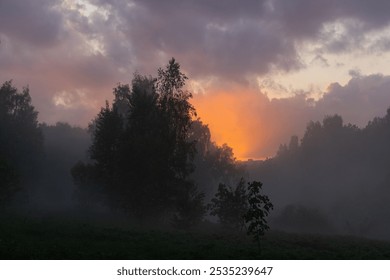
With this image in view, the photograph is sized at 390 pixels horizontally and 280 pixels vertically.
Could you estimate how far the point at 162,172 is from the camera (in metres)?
48.6

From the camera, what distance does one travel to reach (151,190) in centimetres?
4769

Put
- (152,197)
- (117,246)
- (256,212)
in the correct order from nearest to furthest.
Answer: (256,212) → (117,246) → (152,197)

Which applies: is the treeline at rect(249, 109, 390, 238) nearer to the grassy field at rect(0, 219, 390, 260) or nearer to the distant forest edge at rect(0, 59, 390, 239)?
the distant forest edge at rect(0, 59, 390, 239)

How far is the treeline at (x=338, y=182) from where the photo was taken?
94.7 meters

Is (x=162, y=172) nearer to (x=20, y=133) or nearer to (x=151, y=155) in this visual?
(x=151, y=155)

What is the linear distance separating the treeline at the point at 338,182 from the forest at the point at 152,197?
0.63 metres

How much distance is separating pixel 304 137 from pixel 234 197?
160885 mm

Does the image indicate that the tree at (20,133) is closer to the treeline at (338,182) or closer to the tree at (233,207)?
the tree at (233,207)

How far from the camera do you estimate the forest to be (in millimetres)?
27547

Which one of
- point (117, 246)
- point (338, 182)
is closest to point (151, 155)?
point (117, 246)

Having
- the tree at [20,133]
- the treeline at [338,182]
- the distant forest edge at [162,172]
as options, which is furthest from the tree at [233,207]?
the treeline at [338,182]

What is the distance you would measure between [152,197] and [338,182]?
122713 millimetres

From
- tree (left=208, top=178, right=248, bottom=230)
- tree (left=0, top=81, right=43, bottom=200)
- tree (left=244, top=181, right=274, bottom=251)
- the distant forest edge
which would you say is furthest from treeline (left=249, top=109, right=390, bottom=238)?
tree (left=244, top=181, right=274, bottom=251)

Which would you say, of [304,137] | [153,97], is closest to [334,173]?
[304,137]
